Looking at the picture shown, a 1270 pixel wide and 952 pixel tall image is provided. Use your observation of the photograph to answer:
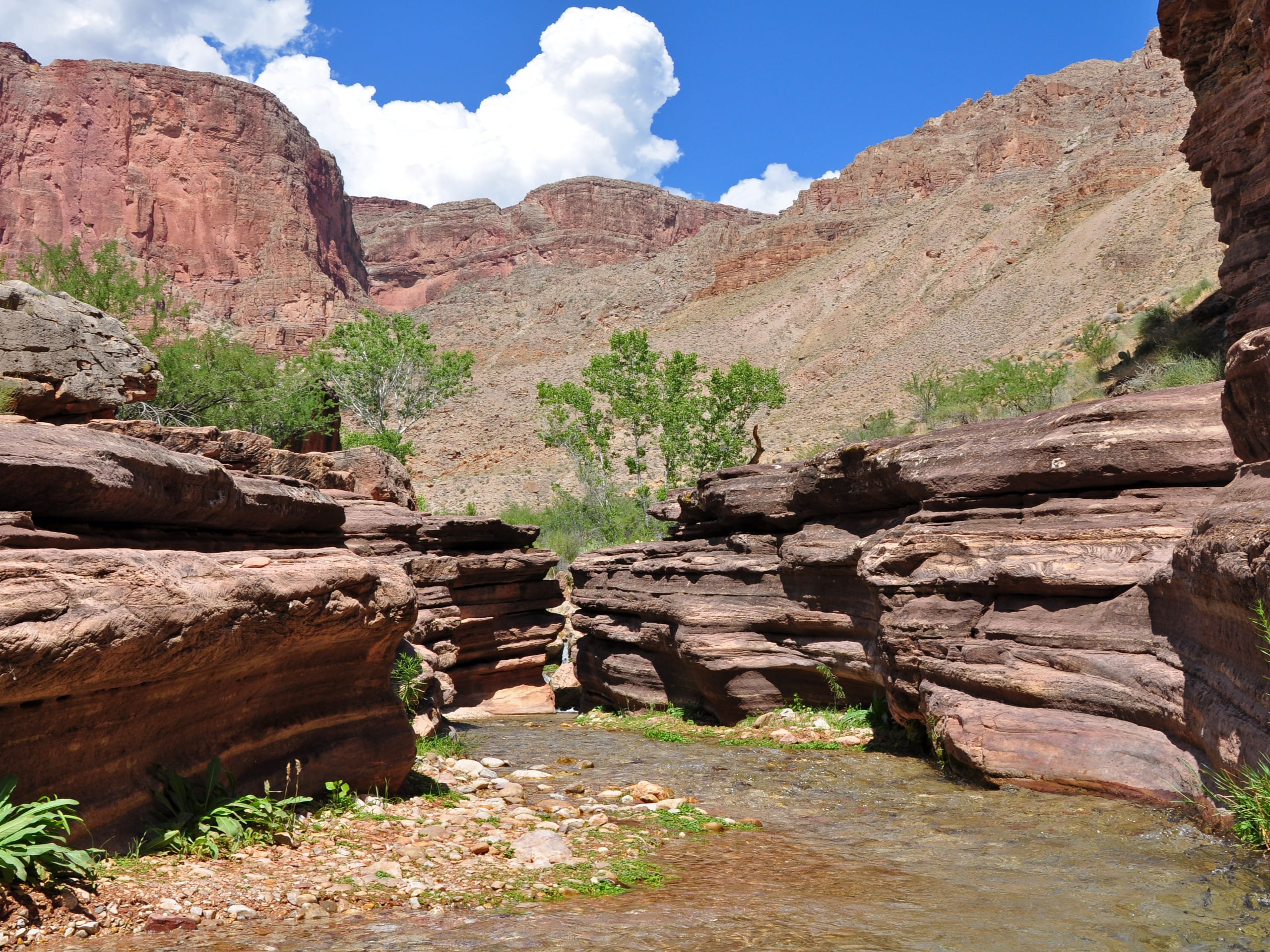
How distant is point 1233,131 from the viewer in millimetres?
15617

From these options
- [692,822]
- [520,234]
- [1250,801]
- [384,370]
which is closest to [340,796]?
[692,822]

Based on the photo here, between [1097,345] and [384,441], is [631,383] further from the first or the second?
[1097,345]

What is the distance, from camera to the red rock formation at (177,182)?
299 feet

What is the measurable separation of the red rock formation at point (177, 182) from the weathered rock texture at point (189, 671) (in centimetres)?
8909

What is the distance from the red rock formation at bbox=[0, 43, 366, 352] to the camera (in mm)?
91250

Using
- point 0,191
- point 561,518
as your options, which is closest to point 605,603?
point 561,518

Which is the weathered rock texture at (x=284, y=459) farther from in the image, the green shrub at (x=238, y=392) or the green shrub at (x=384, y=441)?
the green shrub at (x=384, y=441)

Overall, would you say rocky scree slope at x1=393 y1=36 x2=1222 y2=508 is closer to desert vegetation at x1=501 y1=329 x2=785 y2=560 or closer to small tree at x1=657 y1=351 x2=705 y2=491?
desert vegetation at x1=501 y1=329 x2=785 y2=560

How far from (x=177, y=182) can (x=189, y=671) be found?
11011 centimetres

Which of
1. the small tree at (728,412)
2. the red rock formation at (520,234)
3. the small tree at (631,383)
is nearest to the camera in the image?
the small tree at (728,412)

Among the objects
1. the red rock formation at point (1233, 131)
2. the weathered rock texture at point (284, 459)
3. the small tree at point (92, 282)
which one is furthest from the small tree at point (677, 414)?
the red rock formation at point (1233, 131)

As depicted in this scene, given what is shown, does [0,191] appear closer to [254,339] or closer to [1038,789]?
[254,339]

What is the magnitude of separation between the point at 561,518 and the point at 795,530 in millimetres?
30224

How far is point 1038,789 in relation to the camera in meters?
6.92
